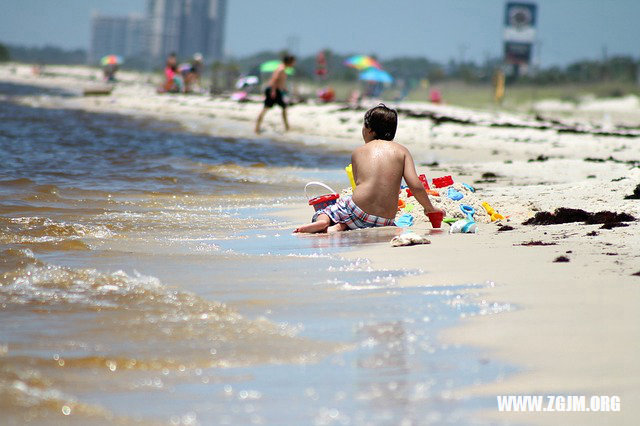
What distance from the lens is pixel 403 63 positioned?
182750 mm

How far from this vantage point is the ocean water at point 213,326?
9.57ft

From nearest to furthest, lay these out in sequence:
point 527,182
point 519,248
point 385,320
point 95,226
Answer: point 385,320 < point 519,248 < point 95,226 < point 527,182

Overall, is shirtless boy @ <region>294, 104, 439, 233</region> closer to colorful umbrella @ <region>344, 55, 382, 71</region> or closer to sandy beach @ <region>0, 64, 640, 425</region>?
sandy beach @ <region>0, 64, 640, 425</region>

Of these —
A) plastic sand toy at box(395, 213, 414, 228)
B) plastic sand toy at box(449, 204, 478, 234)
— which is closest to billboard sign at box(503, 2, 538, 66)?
plastic sand toy at box(395, 213, 414, 228)

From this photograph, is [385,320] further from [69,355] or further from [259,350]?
[69,355]

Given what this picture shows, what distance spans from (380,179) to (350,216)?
360 mm

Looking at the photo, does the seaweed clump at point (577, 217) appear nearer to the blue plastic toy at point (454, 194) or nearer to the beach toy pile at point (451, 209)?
the beach toy pile at point (451, 209)

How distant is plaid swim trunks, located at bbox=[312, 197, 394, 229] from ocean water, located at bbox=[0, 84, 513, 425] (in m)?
0.18

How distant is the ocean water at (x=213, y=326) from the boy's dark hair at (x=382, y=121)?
0.84 metres

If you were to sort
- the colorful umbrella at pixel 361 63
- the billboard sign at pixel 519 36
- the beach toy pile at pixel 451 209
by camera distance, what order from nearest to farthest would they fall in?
the beach toy pile at pixel 451 209
the colorful umbrella at pixel 361 63
the billboard sign at pixel 519 36

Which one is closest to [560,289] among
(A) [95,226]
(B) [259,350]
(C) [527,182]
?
(B) [259,350]

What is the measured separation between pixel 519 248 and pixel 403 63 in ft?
593

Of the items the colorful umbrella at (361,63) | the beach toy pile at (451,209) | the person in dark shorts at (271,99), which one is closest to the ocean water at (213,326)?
the beach toy pile at (451,209)

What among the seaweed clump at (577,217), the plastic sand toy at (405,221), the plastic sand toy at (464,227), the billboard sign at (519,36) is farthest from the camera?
the billboard sign at (519,36)
